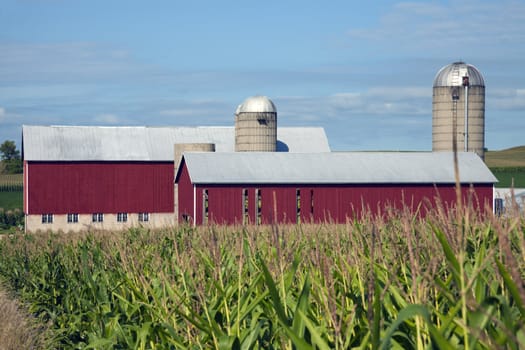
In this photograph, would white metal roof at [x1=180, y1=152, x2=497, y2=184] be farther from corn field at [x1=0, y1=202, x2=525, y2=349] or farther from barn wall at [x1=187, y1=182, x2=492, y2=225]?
corn field at [x1=0, y1=202, x2=525, y2=349]

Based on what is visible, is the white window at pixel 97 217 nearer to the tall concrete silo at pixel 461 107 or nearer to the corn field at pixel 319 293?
the tall concrete silo at pixel 461 107

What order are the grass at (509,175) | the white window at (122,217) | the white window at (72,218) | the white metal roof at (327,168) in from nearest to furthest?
the white metal roof at (327,168)
the white window at (72,218)
the white window at (122,217)
the grass at (509,175)

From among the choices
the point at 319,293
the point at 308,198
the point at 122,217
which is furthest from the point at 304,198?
the point at 319,293

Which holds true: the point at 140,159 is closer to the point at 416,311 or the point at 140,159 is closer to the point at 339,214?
the point at 339,214

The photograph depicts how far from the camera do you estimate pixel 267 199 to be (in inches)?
1558

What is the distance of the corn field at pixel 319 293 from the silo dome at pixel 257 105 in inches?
1487

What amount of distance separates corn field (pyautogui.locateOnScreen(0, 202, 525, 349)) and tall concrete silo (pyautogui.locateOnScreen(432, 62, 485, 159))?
127 feet

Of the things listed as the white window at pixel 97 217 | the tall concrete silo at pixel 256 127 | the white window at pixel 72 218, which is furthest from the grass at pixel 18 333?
the tall concrete silo at pixel 256 127

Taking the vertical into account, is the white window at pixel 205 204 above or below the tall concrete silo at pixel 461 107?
below

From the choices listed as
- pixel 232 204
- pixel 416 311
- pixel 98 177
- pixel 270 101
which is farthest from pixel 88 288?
pixel 270 101

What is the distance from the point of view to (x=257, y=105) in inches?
2062

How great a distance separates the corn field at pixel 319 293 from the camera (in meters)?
3.40

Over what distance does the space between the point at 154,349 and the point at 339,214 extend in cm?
3438

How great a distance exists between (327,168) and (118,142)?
1694 centimetres
